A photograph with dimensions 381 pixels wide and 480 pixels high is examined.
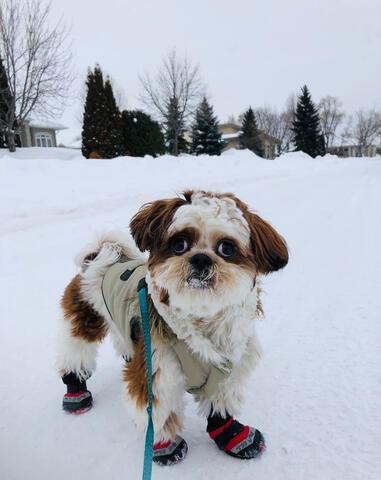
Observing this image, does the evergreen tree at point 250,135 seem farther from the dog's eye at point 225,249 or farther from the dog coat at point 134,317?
the dog's eye at point 225,249

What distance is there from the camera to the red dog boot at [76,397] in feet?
7.03

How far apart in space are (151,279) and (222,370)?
2.03 ft

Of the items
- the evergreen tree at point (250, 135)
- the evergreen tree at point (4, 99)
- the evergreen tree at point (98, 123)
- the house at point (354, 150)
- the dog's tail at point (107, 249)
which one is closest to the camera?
the dog's tail at point (107, 249)

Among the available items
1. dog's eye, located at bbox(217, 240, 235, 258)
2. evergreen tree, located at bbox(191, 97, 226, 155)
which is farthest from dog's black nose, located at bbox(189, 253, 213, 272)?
evergreen tree, located at bbox(191, 97, 226, 155)


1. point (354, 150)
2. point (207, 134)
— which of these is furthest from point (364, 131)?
point (207, 134)

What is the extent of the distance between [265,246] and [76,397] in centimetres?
165

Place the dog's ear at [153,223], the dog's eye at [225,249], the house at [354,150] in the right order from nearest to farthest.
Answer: the dog's eye at [225,249]
the dog's ear at [153,223]
the house at [354,150]

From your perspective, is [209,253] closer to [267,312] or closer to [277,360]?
[277,360]

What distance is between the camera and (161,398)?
170 cm

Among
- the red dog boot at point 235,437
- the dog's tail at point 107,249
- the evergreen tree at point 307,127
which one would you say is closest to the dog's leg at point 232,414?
the red dog boot at point 235,437

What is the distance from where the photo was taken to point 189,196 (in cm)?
173

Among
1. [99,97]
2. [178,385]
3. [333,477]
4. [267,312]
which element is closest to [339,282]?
[267,312]

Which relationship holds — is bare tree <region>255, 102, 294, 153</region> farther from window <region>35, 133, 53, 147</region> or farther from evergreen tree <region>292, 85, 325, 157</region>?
window <region>35, 133, 53, 147</region>

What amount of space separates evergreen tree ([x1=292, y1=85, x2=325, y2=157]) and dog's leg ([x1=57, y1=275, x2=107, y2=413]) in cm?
4912
